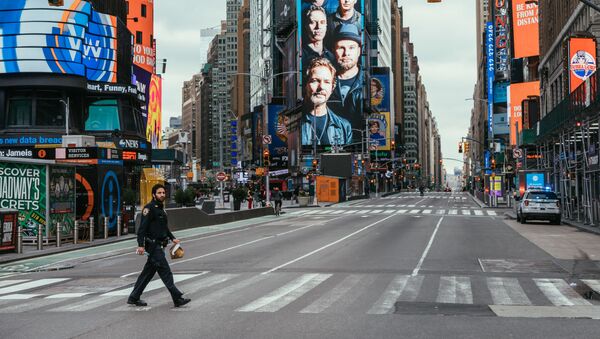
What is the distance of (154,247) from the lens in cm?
1032

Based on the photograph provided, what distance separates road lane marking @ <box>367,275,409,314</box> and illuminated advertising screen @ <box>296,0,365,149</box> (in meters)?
119

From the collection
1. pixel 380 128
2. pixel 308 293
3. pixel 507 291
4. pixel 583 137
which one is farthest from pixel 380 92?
pixel 308 293

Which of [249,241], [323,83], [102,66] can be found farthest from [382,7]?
[249,241]

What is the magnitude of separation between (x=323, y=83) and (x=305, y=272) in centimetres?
12158

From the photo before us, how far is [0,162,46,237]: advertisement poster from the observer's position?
21.9 meters

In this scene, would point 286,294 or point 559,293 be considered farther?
point 559,293

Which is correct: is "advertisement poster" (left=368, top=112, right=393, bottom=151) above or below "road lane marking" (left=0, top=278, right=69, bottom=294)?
above

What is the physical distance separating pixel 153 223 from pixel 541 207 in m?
27.7

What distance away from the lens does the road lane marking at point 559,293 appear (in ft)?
35.1


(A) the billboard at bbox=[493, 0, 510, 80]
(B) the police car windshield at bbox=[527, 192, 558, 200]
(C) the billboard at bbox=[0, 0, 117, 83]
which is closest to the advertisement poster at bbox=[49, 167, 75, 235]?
(C) the billboard at bbox=[0, 0, 117, 83]

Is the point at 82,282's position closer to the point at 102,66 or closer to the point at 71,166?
the point at 71,166

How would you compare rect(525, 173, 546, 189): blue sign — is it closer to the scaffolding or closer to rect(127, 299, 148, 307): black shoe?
the scaffolding

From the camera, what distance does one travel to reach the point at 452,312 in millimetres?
9672

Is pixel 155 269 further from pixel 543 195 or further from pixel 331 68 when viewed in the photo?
pixel 331 68
